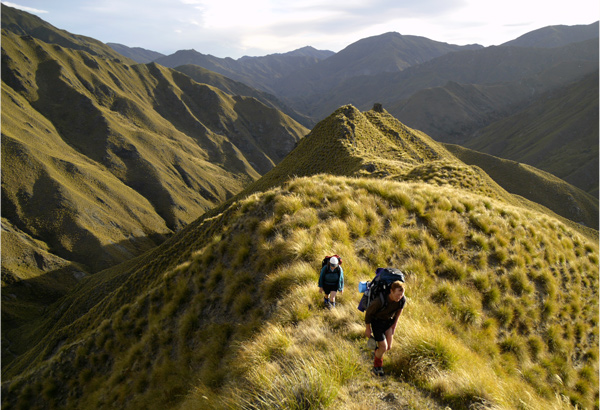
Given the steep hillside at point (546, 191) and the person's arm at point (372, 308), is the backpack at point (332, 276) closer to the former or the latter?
the person's arm at point (372, 308)

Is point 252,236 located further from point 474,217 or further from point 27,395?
point 27,395

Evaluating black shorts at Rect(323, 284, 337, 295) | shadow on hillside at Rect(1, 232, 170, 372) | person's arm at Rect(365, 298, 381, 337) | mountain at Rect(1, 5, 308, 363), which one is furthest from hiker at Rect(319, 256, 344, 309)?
mountain at Rect(1, 5, 308, 363)

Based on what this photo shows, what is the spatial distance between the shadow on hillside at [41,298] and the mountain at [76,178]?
0.30 m

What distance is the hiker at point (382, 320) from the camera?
500 centimetres

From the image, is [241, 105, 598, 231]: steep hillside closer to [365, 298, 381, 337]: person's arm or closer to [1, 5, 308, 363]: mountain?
[365, 298, 381, 337]: person's arm

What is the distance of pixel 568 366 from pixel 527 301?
6.26ft

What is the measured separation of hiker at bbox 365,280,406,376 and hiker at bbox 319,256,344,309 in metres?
1.57

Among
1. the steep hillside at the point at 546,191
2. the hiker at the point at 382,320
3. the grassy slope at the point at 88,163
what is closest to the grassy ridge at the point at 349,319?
the hiker at the point at 382,320

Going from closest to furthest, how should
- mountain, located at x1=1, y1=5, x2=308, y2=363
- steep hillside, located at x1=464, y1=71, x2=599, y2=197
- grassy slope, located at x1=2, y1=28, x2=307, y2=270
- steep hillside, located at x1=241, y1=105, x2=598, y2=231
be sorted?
steep hillside, located at x1=241, y1=105, x2=598, y2=231 < mountain, located at x1=1, y1=5, x2=308, y2=363 < grassy slope, located at x1=2, y1=28, x2=307, y2=270 < steep hillside, located at x1=464, y1=71, x2=599, y2=197

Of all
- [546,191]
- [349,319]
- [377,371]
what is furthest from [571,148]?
[377,371]

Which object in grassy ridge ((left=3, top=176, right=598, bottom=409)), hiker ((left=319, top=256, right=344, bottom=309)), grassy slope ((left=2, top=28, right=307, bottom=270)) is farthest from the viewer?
grassy slope ((left=2, top=28, right=307, bottom=270))

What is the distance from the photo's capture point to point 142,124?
182375 millimetres

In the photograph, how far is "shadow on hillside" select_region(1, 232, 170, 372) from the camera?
54.5m

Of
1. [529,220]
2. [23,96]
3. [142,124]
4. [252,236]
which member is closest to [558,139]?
[529,220]
